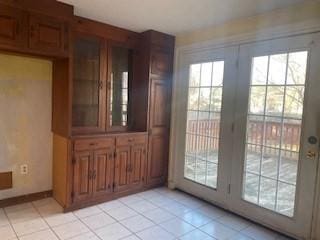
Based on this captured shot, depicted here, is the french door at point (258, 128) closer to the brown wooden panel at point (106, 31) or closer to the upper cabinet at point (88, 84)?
the brown wooden panel at point (106, 31)

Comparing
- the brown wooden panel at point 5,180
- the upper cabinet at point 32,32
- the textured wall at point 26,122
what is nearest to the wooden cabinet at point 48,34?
the upper cabinet at point 32,32

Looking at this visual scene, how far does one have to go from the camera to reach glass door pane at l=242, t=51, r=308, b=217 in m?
2.41

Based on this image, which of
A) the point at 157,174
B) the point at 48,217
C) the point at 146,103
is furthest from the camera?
the point at 157,174

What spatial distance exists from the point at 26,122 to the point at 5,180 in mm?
721

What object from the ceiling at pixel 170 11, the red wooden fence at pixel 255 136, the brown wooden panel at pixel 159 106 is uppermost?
the ceiling at pixel 170 11

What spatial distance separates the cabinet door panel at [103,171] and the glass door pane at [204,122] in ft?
3.61

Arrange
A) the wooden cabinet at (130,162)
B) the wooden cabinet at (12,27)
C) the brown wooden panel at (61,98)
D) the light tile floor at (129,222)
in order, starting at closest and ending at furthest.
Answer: the wooden cabinet at (12,27), the light tile floor at (129,222), the brown wooden panel at (61,98), the wooden cabinet at (130,162)

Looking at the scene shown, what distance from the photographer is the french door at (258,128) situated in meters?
2.34

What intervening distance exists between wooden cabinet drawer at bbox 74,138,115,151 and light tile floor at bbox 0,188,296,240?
0.74m

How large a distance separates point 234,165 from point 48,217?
7.27ft

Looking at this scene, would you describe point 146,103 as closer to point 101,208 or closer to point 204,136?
point 204,136

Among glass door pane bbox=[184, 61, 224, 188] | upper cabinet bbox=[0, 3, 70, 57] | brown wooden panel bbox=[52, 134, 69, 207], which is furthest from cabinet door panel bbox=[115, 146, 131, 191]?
upper cabinet bbox=[0, 3, 70, 57]

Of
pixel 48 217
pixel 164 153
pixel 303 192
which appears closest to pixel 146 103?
pixel 164 153

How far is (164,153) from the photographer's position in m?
3.72
